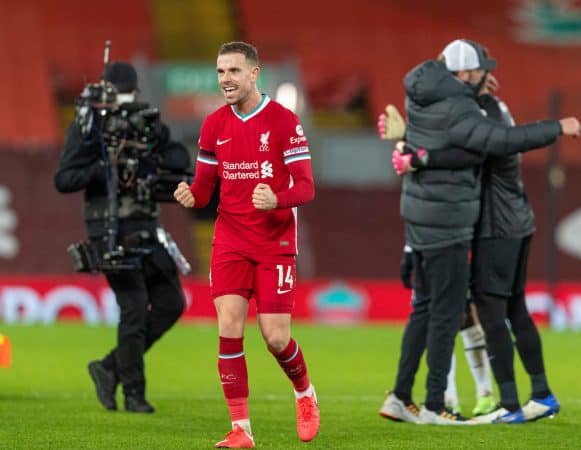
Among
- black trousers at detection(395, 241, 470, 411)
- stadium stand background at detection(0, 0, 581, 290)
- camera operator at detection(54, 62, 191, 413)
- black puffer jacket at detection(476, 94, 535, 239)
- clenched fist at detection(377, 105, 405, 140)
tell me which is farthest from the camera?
stadium stand background at detection(0, 0, 581, 290)

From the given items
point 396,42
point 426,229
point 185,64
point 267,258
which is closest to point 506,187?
point 426,229

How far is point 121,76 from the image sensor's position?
28.8 ft

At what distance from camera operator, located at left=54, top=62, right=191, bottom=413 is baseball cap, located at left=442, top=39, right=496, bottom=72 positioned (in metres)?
1.80

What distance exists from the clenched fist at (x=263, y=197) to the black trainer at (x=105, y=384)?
2.43 meters

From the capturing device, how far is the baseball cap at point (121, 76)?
28.8ft

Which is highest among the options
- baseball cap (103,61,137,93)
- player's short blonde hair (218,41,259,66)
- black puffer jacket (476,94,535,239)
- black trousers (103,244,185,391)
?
player's short blonde hair (218,41,259,66)

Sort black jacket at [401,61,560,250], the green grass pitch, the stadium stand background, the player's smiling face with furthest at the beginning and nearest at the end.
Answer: the stadium stand background → black jacket at [401,61,560,250] → the green grass pitch → the player's smiling face

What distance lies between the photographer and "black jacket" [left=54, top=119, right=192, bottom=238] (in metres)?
8.60

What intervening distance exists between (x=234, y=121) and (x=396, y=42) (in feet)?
66.1

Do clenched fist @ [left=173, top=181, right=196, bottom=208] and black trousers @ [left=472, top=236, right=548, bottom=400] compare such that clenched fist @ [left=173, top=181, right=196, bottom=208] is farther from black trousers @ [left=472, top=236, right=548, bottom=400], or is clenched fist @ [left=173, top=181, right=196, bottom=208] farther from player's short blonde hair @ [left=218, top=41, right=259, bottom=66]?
black trousers @ [left=472, top=236, right=548, bottom=400]

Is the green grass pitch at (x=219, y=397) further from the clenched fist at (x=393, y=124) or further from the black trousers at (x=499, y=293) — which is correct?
the clenched fist at (x=393, y=124)

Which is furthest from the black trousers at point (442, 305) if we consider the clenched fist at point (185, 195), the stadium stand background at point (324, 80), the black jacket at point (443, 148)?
the stadium stand background at point (324, 80)

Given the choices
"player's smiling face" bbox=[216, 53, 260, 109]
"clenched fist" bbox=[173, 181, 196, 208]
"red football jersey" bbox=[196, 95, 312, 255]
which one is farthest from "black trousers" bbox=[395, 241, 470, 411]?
"player's smiling face" bbox=[216, 53, 260, 109]

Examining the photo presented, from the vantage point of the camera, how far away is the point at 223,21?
2747cm
